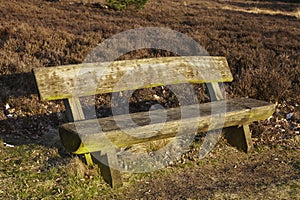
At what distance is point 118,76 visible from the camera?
4027 millimetres

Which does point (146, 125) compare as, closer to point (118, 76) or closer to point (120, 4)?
point (118, 76)

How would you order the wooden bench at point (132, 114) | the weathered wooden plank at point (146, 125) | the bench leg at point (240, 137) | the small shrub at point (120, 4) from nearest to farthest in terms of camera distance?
the weathered wooden plank at point (146, 125), the wooden bench at point (132, 114), the bench leg at point (240, 137), the small shrub at point (120, 4)

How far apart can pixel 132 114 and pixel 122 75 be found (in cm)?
62

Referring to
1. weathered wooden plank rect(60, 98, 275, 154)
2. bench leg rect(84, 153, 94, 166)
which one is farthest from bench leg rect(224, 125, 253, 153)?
bench leg rect(84, 153, 94, 166)

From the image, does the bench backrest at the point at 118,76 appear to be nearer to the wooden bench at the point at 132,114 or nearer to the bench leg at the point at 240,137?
the wooden bench at the point at 132,114

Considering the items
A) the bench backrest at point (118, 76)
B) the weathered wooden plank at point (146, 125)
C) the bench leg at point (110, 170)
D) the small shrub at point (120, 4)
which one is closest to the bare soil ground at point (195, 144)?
the bench leg at point (110, 170)

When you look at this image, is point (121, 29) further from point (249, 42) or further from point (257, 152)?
point (257, 152)

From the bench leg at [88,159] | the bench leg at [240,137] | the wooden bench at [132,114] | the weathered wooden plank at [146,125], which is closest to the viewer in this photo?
the weathered wooden plank at [146,125]

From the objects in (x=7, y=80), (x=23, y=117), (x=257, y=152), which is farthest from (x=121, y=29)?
(x=257, y=152)

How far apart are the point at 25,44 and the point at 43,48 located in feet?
1.73

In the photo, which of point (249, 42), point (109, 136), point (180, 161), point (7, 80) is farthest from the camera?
point (249, 42)

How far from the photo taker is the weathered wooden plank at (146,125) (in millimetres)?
3008

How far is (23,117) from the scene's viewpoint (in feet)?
15.2

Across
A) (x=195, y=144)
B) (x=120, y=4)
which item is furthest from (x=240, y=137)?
(x=120, y=4)
